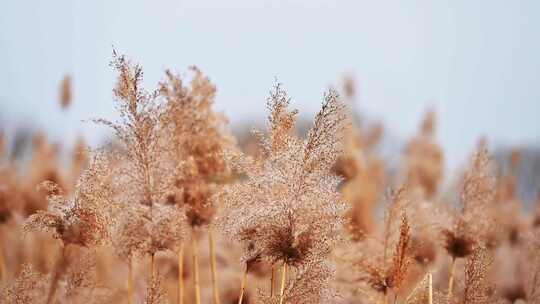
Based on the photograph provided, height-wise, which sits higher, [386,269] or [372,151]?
[372,151]

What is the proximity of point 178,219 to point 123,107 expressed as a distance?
500 millimetres

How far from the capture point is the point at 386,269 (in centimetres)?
289

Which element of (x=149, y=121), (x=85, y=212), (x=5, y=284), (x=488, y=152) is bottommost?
(x=5, y=284)

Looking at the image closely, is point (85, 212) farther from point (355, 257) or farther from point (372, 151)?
point (372, 151)

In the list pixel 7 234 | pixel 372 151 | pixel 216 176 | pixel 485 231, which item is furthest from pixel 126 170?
pixel 372 151

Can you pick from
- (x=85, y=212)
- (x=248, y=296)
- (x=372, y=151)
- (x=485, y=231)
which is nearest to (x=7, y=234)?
(x=248, y=296)

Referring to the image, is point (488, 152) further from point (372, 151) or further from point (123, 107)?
point (372, 151)

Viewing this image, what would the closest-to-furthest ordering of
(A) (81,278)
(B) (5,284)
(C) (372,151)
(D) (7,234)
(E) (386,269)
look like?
(A) (81,278)
(B) (5,284)
(E) (386,269)
(D) (7,234)
(C) (372,151)

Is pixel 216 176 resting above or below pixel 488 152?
below

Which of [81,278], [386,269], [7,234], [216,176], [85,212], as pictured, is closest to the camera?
[85,212]

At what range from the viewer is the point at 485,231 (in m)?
3.18

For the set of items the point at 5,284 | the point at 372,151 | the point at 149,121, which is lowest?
the point at 5,284

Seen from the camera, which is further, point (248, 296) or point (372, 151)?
point (372, 151)

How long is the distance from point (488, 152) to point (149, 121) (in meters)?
1.97
